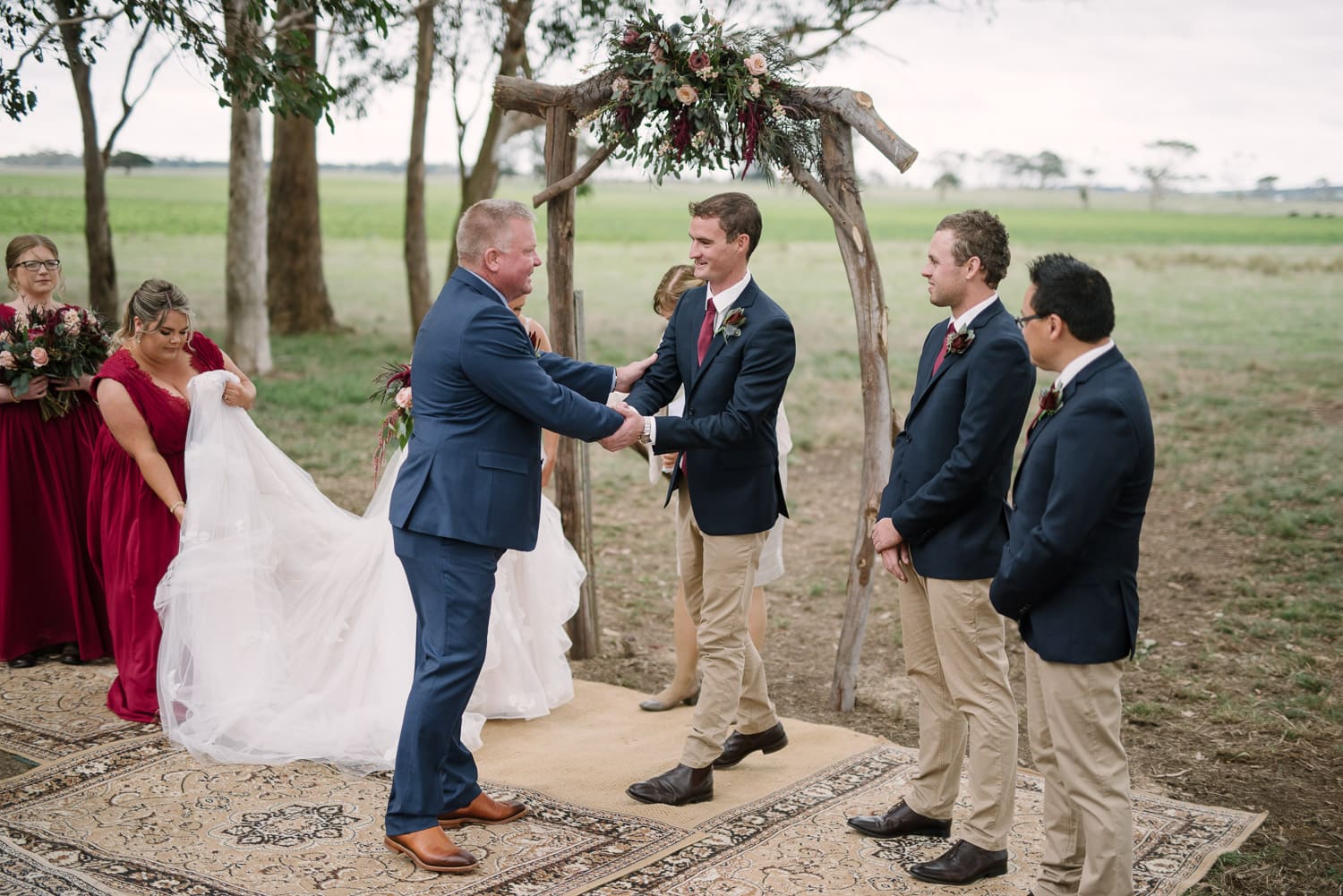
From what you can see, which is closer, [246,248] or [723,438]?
[723,438]

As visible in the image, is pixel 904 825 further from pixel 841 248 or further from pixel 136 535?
pixel 136 535

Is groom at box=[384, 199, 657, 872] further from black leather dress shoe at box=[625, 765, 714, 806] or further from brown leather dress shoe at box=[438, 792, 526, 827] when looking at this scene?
black leather dress shoe at box=[625, 765, 714, 806]

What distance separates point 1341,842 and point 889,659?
9.59ft

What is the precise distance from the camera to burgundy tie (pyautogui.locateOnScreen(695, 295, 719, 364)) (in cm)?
499

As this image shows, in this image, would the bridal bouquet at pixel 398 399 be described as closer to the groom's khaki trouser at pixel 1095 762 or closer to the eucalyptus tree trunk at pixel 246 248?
the groom's khaki trouser at pixel 1095 762

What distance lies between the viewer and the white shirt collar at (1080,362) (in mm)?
3652

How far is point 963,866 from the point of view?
4.32 metres

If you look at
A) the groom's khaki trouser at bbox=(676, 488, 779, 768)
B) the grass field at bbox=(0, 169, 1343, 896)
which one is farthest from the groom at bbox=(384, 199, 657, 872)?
the grass field at bbox=(0, 169, 1343, 896)

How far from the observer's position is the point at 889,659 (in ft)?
24.3

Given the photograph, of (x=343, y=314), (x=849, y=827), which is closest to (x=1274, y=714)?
(x=849, y=827)

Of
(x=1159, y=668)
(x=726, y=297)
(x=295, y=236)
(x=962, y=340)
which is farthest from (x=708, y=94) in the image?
(x=295, y=236)

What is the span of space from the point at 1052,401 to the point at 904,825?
6.33ft

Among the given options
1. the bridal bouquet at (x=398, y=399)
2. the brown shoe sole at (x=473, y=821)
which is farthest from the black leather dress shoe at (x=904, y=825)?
the bridal bouquet at (x=398, y=399)

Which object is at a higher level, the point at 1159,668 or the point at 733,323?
the point at 733,323
